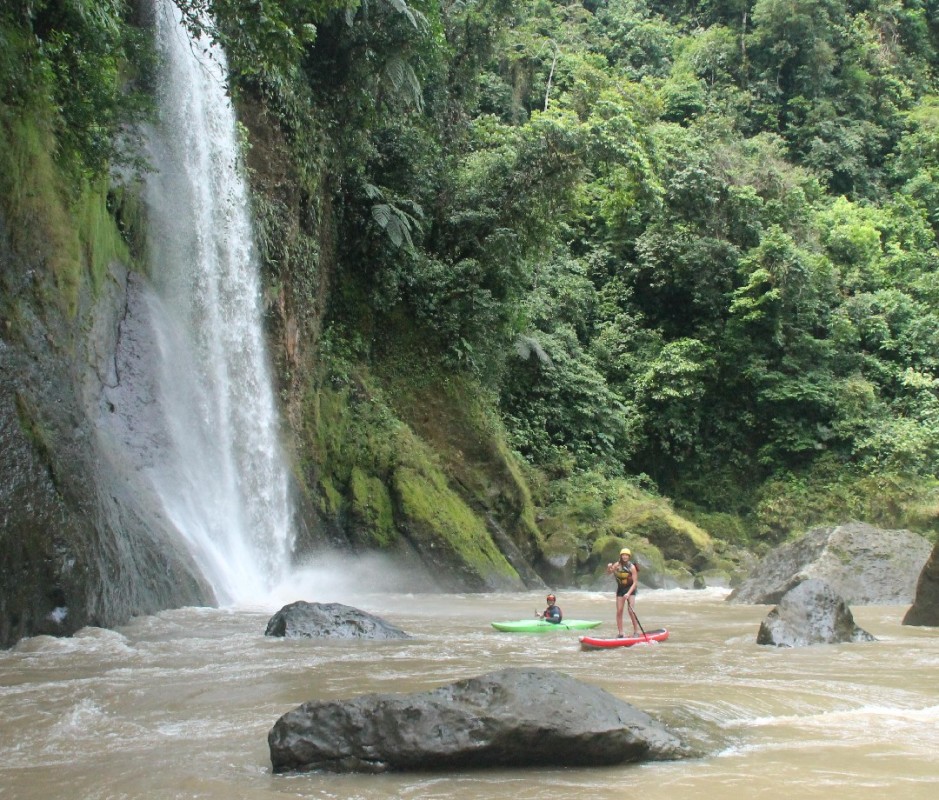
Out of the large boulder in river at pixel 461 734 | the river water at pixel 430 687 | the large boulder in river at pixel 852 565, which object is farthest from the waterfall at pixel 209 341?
the large boulder in river at pixel 461 734

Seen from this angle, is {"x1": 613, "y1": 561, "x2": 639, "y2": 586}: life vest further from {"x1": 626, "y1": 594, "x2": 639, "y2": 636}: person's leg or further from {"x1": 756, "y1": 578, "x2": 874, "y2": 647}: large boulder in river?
{"x1": 756, "y1": 578, "x2": 874, "y2": 647}: large boulder in river

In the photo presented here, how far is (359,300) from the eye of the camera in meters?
18.6

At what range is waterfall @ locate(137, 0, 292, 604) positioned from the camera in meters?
12.8

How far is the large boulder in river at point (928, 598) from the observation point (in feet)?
36.3

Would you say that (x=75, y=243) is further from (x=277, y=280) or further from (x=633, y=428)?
(x=633, y=428)

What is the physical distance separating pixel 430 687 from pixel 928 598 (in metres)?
7.45

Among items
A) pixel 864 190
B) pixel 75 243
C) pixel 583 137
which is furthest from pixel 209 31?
pixel 864 190

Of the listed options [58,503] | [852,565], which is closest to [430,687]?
[58,503]

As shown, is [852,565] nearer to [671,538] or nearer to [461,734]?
[671,538]

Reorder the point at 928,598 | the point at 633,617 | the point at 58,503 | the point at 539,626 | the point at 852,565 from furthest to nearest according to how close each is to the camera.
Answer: the point at 852,565
the point at 928,598
the point at 539,626
the point at 633,617
the point at 58,503

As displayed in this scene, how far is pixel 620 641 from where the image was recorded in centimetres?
912

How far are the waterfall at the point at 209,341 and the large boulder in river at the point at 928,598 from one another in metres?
8.33

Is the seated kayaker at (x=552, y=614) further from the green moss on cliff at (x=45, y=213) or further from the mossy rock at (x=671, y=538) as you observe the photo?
the mossy rock at (x=671, y=538)

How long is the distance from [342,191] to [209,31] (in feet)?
27.6
